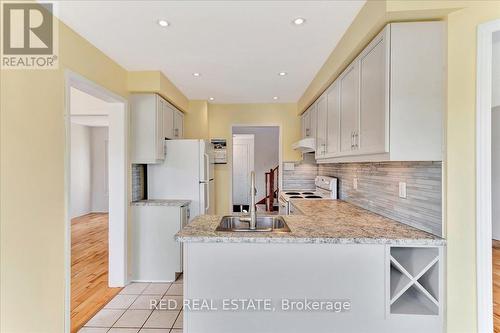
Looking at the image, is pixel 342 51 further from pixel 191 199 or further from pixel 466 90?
pixel 191 199

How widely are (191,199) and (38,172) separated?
1.90 meters

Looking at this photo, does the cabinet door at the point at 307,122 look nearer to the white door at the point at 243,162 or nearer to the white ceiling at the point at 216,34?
the white ceiling at the point at 216,34

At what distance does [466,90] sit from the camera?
4.99 feet

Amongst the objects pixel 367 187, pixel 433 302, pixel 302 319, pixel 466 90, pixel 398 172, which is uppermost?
pixel 466 90

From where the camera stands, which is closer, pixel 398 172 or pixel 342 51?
pixel 398 172

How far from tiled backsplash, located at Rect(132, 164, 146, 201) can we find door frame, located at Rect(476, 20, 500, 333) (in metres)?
3.26

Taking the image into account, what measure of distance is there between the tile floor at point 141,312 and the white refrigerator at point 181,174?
1.00m

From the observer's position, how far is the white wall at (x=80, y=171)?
650 centimetres

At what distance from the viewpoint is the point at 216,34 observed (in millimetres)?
2207

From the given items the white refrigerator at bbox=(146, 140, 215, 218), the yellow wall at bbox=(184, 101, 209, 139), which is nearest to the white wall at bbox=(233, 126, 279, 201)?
the yellow wall at bbox=(184, 101, 209, 139)

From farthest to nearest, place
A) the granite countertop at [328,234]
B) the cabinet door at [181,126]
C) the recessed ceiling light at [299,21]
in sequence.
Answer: the cabinet door at [181,126]
the recessed ceiling light at [299,21]
the granite countertop at [328,234]

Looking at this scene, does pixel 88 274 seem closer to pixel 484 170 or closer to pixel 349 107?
pixel 349 107

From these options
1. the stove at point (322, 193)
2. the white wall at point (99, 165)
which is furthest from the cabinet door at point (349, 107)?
the white wall at point (99, 165)

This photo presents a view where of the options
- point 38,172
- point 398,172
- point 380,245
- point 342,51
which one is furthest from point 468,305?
point 38,172
